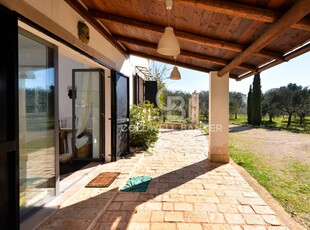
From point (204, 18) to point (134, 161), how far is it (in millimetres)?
3390

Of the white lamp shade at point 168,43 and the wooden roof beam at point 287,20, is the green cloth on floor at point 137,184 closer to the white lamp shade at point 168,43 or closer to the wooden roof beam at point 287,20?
the white lamp shade at point 168,43

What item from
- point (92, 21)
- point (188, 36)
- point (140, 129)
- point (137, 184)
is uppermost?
point (92, 21)

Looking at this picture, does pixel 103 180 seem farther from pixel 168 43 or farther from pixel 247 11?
pixel 247 11

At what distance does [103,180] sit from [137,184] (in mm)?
629

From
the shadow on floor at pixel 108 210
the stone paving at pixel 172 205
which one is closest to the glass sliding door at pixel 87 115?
the stone paving at pixel 172 205

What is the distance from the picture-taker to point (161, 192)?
3.34m

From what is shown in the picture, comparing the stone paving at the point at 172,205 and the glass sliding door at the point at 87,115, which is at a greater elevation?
the glass sliding door at the point at 87,115

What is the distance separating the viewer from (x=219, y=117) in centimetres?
518

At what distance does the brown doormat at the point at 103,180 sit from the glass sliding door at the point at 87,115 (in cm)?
88

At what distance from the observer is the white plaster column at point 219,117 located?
16.8 feet

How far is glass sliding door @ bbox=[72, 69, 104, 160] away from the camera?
4617mm

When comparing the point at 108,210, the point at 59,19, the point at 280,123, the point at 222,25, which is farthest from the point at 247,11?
the point at 280,123

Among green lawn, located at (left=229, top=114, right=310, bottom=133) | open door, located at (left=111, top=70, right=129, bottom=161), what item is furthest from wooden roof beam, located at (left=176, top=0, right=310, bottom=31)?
green lawn, located at (left=229, top=114, right=310, bottom=133)

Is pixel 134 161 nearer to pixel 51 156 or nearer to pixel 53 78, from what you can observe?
pixel 51 156
